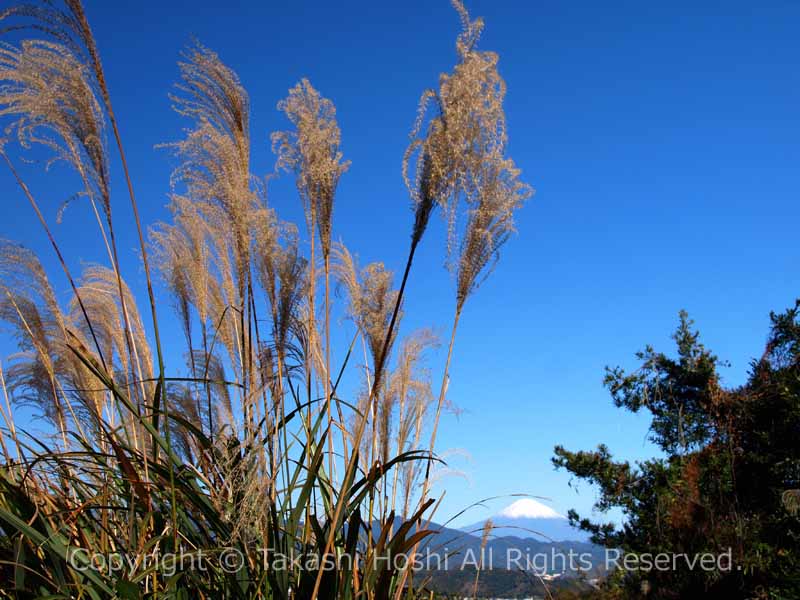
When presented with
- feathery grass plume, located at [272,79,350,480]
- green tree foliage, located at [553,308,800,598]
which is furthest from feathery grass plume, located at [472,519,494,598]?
green tree foliage, located at [553,308,800,598]

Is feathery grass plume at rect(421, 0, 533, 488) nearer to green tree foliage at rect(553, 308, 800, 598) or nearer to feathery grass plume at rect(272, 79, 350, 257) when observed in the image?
feathery grass plume at rect(272, 79, 350, 257)

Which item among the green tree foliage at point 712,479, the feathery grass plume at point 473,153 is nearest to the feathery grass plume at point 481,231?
the feathery grass plume at point 473,153

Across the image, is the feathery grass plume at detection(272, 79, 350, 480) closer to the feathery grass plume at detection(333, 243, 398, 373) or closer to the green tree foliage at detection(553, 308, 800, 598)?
the feathery grass plume at detection(333, 243, 398, 373)

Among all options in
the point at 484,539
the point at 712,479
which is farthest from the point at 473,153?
the point at 712,479

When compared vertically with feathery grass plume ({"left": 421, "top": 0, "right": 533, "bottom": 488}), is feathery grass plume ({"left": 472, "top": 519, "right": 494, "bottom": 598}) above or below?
below

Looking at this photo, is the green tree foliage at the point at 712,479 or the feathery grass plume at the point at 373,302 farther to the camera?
the green tree foliage at the point at 712,479

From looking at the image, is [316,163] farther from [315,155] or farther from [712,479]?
[712,479]

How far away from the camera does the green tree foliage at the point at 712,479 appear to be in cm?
619

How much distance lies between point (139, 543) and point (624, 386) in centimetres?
700

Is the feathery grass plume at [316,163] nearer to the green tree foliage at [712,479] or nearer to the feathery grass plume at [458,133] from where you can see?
the feathery grass plume at [458,133]

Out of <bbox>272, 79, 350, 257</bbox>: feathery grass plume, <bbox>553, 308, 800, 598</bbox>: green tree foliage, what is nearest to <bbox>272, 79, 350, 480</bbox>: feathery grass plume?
<bbox>272, 79, 350, 257</bbox>: feathery grass plume

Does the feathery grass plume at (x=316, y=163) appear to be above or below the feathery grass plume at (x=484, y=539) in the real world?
above

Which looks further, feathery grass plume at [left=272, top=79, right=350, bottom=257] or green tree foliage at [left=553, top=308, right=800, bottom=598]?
green tree foliage at [left=553, top=308, right=800, bottom=598]

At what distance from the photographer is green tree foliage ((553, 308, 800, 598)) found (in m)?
6.19
